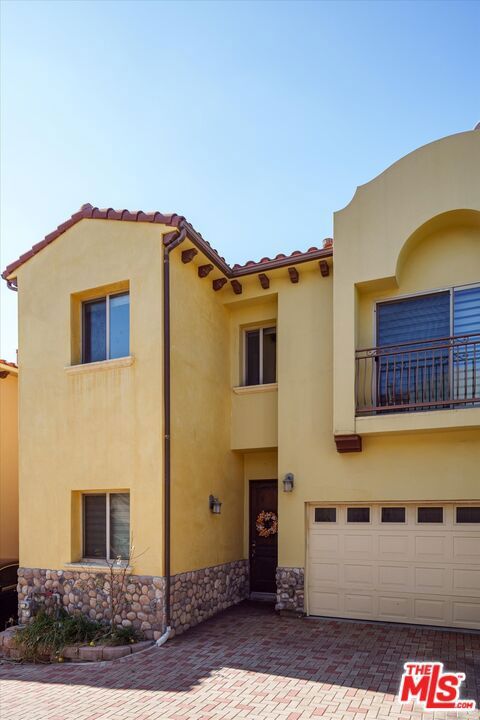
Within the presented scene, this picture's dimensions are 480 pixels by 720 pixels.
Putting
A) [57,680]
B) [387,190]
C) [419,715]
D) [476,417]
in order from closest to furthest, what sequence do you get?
[419,715] → [57,680] → [476,417] → [387,190]

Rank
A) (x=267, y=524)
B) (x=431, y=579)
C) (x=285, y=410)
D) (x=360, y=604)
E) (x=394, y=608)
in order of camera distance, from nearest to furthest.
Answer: (x=431, y=579), (x=394, y=608), (x=360, y=604), (x=285, y=410), (x=267, y=524)

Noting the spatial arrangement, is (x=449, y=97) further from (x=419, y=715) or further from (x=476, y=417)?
(x=419, y=715)

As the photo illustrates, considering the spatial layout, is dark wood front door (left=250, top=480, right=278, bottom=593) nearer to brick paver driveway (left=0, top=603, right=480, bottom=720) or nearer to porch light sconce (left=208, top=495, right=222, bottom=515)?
porch light sconce (left=208, top=495, right=222, bottom=515)

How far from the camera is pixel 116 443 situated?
973 cm

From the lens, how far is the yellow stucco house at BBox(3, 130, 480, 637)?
30.4 feet

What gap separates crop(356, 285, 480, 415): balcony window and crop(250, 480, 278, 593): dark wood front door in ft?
11.1

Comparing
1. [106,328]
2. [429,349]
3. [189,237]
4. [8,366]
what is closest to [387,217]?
[429,349]

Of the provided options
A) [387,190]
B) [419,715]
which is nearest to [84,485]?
[419,715]

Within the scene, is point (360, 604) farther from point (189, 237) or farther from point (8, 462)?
point (8, 462)

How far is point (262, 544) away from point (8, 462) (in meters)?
7.16

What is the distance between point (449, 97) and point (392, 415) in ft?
18.9

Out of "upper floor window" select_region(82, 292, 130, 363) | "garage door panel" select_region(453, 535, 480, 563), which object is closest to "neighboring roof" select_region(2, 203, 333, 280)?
"upper floor window" select_region(82, 292, 130, 363)

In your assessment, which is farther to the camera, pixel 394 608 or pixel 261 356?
pixel 261 356

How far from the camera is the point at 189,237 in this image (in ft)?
31.9
